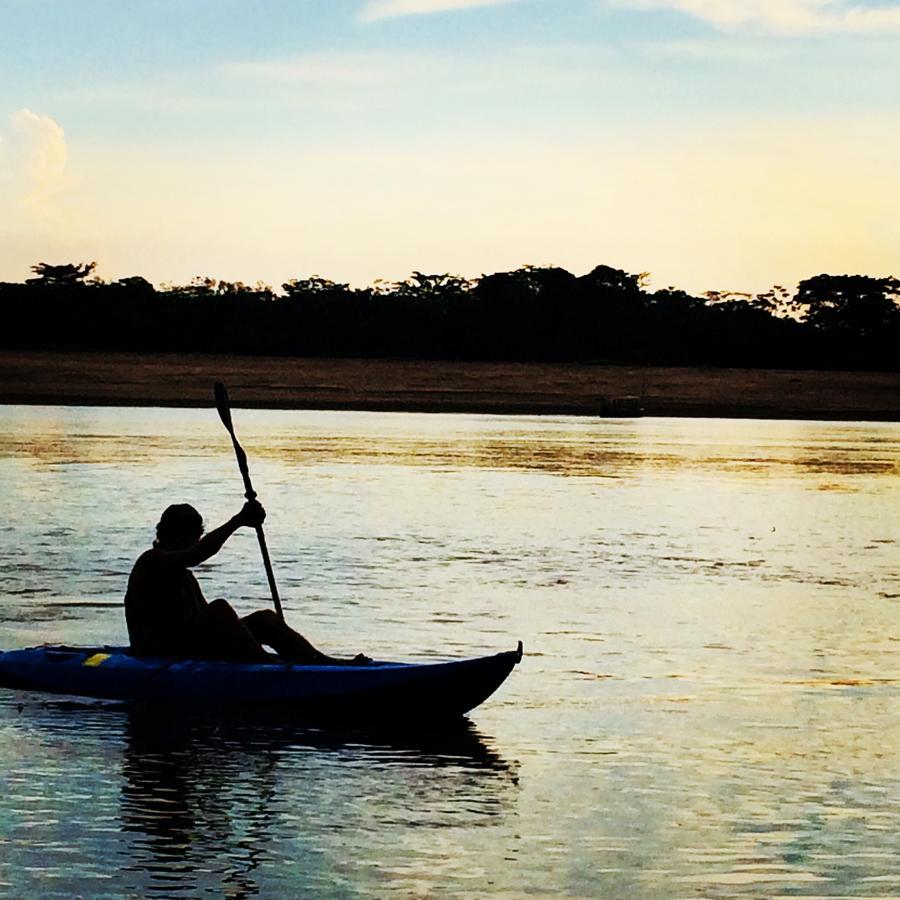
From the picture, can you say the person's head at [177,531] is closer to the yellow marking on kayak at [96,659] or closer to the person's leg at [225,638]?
the person's leg at [225,638]

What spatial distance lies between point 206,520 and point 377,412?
2138 inches

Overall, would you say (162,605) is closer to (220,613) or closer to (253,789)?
(220,613)

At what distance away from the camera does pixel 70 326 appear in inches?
3442

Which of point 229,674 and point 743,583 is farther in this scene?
point 743,583

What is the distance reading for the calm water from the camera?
8383 mm

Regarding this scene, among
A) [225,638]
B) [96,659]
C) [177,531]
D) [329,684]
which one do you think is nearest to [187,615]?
[225,638]

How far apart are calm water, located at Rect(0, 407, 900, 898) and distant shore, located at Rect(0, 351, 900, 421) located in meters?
48.4

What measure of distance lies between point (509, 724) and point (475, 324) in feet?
259

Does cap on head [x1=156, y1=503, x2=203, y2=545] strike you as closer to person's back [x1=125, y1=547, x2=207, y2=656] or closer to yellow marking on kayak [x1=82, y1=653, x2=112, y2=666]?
person's back [x1=125, y1=547, x2=207, y2=656]

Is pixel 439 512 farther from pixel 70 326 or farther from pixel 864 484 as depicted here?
pixel 70 326

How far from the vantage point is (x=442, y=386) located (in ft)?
279

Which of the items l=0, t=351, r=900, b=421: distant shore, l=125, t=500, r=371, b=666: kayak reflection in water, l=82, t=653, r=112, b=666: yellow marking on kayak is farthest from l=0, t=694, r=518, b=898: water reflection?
l=0, t=351, r=900, b=421: distant shore

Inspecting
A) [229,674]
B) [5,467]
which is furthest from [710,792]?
[5,467]

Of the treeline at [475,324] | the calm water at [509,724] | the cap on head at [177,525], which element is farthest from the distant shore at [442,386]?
the cap on head at [177,525]
